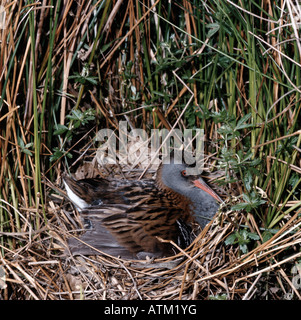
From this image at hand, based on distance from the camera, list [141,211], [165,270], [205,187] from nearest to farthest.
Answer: [165,270] < [141,211] < [205,187]

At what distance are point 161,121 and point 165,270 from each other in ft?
3.24

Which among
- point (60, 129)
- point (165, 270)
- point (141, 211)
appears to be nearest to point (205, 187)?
point (141, 211)

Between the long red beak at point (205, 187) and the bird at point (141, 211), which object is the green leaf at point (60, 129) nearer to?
the bird at point (141, 211)

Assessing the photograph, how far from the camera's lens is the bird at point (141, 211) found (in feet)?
9.34

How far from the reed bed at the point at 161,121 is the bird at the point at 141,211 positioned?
9cm

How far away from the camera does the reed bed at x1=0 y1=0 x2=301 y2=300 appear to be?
2.64 metres

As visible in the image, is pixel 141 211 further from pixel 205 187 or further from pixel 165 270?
pixel 205 187

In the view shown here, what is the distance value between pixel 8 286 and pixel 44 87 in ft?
3.83

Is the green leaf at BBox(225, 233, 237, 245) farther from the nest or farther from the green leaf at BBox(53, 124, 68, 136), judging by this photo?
the green leaf at BBox(53, 124, 68, 136)

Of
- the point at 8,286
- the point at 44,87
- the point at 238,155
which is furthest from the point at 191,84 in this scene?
the point at 8,286

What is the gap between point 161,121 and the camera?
3238 mm

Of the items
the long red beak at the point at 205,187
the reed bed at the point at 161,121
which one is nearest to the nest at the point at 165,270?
the reed bed at the point at 161,121

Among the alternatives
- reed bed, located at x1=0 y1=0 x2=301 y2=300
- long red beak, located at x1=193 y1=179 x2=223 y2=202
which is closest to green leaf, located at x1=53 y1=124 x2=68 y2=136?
reed bed, located at x1=0 y1=0 x2=301 y2=300

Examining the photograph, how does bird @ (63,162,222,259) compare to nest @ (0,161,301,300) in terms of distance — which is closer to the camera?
nest @ (0,161,301,300)
